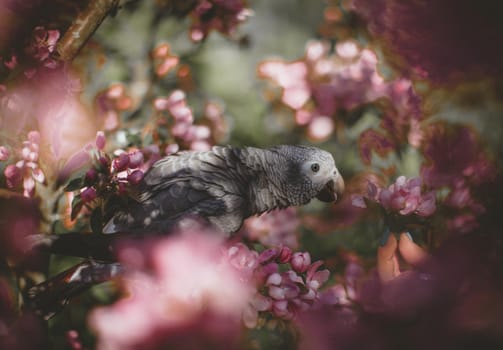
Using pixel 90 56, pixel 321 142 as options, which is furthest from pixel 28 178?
pixel 321 142

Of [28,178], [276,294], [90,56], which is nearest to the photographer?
[276,294]

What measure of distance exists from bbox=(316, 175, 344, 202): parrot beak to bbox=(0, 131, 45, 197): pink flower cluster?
54 cm

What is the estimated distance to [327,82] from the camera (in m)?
0.91

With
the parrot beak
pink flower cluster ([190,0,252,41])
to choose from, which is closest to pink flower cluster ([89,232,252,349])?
the parrot beak

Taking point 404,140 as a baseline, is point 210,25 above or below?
above

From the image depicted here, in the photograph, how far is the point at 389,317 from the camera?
0.86 feet

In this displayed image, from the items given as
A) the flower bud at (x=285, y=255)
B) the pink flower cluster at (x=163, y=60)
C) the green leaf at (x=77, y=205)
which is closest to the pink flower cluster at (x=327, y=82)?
the pink flower cluster at (x=163, y=60)

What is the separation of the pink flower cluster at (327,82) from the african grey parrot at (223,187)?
111 mm

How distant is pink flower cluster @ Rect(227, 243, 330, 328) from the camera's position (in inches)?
22.5

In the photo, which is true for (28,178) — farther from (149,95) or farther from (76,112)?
(149,95)

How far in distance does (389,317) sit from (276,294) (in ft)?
1.11

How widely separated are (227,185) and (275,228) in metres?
0.16

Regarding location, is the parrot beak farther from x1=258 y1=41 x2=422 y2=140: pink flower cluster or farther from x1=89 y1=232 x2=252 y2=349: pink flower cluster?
x1=89 y1=232 x2=252 y2=349: pink flower cluster

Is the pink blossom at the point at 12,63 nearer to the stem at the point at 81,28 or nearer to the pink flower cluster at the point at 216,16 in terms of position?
the stem at the point at 81,28
